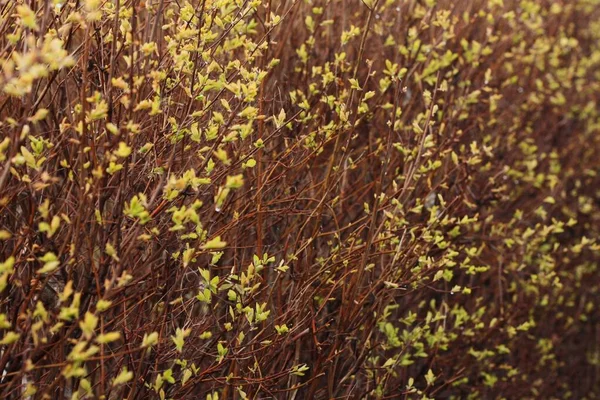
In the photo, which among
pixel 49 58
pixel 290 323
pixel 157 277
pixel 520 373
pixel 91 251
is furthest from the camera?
pixel 520 373

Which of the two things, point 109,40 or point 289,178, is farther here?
point 289,178

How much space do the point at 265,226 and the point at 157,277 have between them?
0.71 meters

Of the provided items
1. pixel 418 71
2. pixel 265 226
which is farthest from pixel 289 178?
pixel 418 71

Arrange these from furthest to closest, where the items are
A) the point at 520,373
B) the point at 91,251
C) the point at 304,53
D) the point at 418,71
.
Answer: the point at 520,373 < the point at 418,71 < the point at 304,53 < the point at 91,251

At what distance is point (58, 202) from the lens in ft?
8.25

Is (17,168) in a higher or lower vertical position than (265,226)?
higher

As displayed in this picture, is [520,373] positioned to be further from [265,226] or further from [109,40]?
[109,40]

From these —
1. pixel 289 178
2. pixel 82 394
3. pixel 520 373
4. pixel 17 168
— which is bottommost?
pixel 520 373

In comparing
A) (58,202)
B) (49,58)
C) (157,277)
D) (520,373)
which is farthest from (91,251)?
(520,373)

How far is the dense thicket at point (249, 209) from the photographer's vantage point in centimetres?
207

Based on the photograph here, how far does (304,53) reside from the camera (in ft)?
11.0

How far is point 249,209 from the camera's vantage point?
9.48ft

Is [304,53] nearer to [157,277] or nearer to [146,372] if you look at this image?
[157,277]

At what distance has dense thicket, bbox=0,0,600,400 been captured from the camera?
81.5 inches
